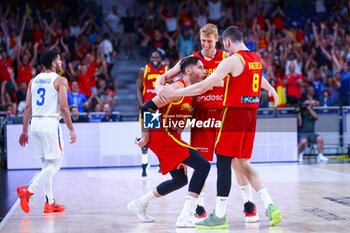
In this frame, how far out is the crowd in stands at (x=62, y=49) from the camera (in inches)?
765

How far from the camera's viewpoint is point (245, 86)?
8250 millimetres

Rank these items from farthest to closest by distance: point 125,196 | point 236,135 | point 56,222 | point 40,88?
point 125,196, point 40,88, point 56,222, point 236,135

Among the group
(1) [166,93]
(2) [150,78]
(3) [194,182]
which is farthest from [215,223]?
(2) [150,78]

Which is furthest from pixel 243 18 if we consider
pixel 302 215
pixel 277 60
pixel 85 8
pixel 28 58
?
pixel 302 215

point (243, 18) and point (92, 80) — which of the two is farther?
point (243, 18)

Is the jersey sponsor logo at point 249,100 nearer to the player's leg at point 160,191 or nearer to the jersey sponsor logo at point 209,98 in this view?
the jersey sponsor logo at point 209,98

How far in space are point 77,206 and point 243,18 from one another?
47.2 feet

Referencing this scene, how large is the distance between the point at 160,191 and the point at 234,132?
1065mm

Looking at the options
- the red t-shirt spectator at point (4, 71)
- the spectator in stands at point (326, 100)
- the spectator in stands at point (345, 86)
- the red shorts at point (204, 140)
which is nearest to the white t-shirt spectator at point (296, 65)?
the spectator in stands at point (345, 86)

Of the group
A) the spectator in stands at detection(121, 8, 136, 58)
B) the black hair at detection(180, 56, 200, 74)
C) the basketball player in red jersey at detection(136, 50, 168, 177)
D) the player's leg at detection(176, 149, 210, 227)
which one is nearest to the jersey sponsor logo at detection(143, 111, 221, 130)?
the player's leg at detection(176, 149, 210, 227)

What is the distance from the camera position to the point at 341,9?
2442cm

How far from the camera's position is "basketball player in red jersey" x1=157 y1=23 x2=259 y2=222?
8805 millimetres

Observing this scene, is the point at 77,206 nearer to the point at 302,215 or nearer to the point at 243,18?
the point at 302,215

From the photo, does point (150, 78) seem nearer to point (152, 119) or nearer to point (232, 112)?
point (152, 119)
